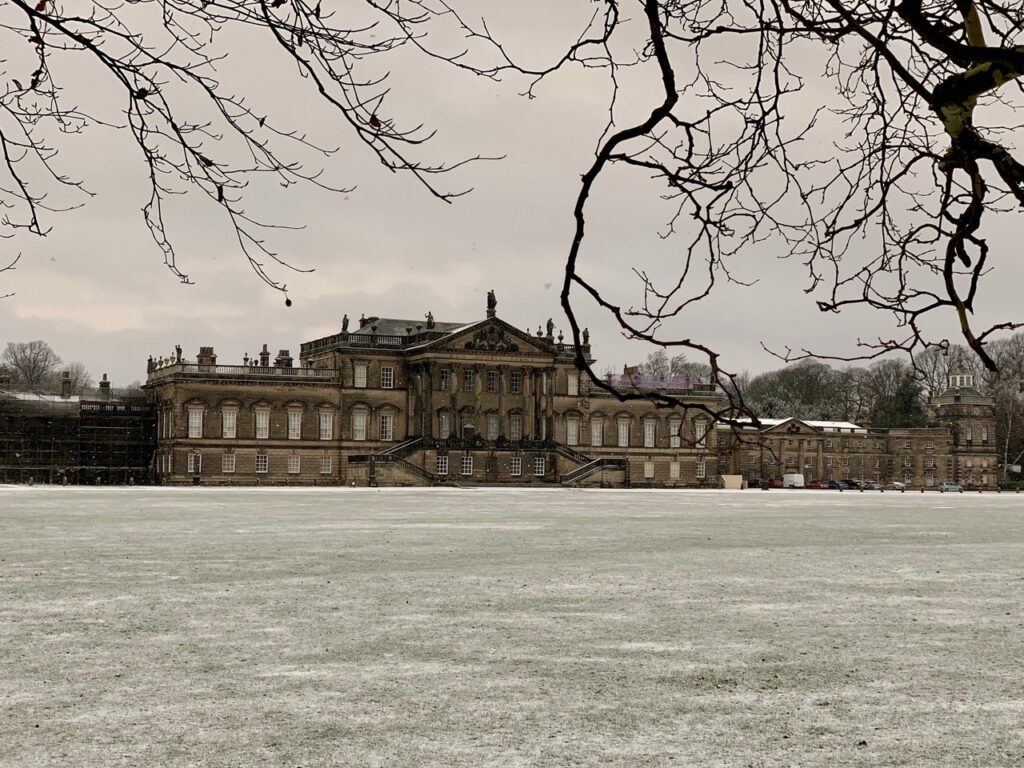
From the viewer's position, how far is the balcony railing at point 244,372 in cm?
8388

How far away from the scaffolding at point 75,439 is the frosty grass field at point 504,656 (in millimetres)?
62406

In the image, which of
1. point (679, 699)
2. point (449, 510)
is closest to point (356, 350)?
point (449, 510)

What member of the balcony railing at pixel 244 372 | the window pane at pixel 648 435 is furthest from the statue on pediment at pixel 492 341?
the window pane at pixel 648 435

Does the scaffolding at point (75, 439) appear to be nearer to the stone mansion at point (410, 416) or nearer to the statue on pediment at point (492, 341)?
the stone mansion at point (410, 416)

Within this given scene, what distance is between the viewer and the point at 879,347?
3.34 metres

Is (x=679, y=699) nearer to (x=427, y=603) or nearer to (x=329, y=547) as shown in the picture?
(x=427, y=603)

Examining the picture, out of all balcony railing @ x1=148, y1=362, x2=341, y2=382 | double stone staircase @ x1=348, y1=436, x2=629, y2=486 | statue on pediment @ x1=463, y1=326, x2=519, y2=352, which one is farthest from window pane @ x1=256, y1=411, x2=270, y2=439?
statue on pediment @ x1=463, y1=326, x2=519, y2=352

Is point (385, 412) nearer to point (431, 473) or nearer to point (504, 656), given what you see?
point (431, 473)

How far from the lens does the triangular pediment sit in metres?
88.6

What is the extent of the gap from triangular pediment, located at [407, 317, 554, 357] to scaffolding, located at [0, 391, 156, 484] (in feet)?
65.4

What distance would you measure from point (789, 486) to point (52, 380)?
79078 millimetres

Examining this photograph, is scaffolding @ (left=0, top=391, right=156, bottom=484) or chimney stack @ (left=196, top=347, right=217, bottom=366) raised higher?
chimney stack @ (left=196, top=347, right=217, bottom=366)

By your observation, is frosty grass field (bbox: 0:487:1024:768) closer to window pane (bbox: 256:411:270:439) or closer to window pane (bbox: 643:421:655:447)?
window pane (bbox: 256:411:270:439)

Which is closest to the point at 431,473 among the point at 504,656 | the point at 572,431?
the point at 572,431
